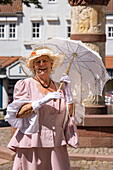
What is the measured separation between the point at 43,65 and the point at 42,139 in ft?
2.62

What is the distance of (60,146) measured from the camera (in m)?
5.78

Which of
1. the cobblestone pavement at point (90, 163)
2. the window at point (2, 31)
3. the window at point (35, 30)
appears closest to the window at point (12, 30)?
the window at point (2, 31)

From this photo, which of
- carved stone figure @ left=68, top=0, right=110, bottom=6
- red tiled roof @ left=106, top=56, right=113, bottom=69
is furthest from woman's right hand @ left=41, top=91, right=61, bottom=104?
red tiled roof @ left=106, top=56, right=113, bottom=69

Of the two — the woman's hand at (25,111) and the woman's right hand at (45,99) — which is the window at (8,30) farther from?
the woman's right hand at (45,99)

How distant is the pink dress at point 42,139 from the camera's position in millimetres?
5664

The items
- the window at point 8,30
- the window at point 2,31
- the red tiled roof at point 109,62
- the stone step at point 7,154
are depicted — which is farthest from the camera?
the window at point 2,31

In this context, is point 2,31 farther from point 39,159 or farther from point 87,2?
point 39,159

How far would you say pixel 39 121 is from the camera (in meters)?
5.68

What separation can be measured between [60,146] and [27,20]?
36817 millimetres

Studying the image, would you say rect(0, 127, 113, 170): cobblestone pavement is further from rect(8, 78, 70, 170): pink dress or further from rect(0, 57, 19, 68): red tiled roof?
rect(0, 57, 19, 68): red tiled roof

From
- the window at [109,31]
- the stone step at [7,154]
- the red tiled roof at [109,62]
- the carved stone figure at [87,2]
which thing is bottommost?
the stone step at [7,154]

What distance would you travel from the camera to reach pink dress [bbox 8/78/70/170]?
566 centimetres

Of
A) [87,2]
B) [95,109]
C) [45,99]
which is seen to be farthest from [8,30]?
[45,99]

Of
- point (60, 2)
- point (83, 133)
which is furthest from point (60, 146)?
point (60, 2)
